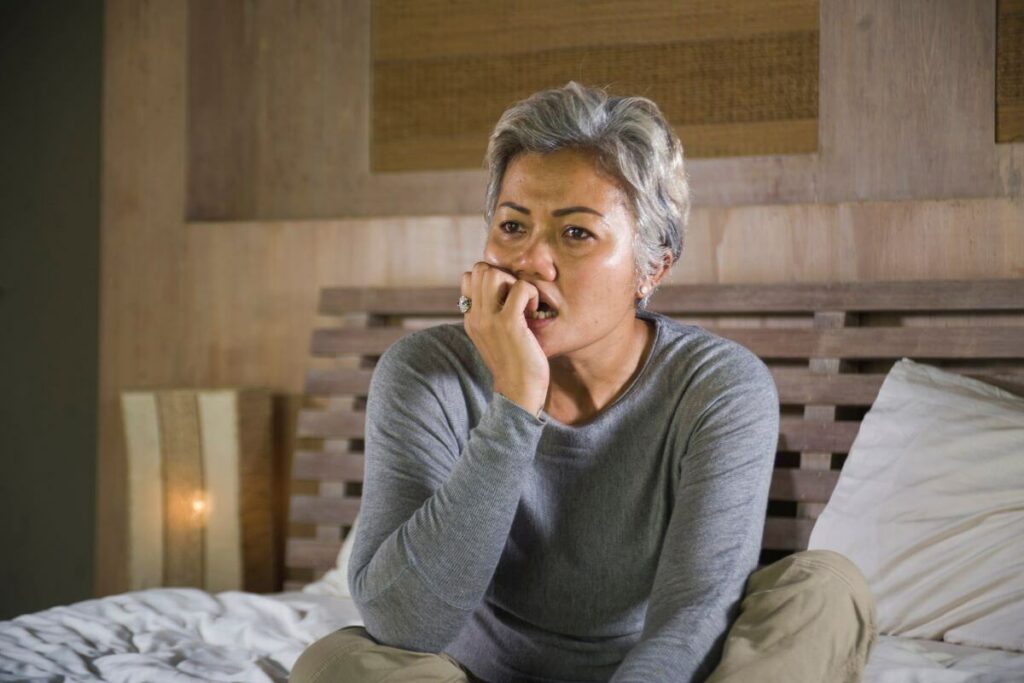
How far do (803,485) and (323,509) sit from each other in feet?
3.77

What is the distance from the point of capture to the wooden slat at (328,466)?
2.88m

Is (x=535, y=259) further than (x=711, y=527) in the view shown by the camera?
Yes

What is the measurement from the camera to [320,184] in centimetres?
323

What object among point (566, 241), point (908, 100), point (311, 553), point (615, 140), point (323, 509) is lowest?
point (311, 553)

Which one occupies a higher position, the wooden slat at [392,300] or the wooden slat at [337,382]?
the wooden slat at [392,300]

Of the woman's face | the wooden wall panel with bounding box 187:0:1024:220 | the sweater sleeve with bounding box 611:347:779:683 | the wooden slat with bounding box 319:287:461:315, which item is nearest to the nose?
the woman's face

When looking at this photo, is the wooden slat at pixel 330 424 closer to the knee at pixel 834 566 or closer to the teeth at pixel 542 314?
the teeth at pixel 542 314

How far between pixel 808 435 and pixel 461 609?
1.23 metres

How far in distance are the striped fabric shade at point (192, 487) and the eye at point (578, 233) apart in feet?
4.85

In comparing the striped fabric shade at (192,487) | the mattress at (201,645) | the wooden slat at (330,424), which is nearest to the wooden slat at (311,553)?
the striped fabric shade at (192,487)

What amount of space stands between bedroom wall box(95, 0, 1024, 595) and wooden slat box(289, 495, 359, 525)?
13.4 inches

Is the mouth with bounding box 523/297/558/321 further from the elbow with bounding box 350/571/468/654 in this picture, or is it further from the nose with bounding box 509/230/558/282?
the elbow with bounding box 350/571/468/654

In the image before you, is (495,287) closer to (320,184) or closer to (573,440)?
(573,440)

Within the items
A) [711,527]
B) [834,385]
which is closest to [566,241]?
[711,527]
